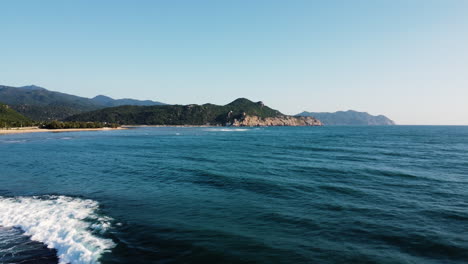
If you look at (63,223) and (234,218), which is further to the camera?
(234,218)

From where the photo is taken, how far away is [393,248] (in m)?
13.4

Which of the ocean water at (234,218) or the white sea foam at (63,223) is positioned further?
the white sea foam at (63,223)

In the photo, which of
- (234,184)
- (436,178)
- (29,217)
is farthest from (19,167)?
(436,178)

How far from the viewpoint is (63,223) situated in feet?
53.5

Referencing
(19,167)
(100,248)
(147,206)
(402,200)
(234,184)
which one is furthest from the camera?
(19,167)

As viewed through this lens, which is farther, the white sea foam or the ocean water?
the white sea foam

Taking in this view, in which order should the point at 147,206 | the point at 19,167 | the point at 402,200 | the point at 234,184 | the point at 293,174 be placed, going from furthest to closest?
the point at 19,167
the point at 293,174
the point at 234,184
the point at 402,200
the point at 147,206

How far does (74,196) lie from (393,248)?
24.2 metres

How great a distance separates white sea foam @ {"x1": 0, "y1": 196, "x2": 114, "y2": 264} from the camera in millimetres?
12906

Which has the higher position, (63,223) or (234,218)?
(234,218)

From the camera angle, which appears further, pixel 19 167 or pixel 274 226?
pixel 19 167

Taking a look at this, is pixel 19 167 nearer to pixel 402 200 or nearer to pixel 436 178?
pixel 402 200

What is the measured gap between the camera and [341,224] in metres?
16.5

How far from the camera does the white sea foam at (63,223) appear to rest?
12.9m
